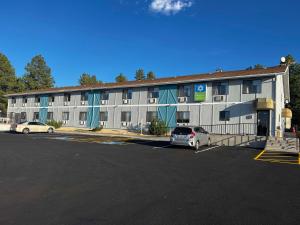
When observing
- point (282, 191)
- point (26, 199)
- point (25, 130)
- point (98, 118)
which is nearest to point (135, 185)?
point (26, 199)

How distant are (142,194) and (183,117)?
23.4 metres

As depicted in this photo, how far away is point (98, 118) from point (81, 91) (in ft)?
17.3

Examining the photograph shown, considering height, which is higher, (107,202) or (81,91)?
(81,91)

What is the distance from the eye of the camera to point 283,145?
792 inches

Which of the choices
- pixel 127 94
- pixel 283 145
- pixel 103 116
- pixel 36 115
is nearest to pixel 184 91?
pixel 127 94

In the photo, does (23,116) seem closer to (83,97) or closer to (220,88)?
(83,97)

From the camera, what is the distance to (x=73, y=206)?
6.07 m

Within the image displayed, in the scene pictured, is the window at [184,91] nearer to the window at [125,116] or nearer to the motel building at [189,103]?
the motel building at [189,103]

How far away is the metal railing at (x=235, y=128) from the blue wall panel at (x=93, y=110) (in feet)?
51.5

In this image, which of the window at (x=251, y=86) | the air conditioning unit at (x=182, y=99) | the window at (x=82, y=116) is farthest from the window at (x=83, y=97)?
the window at (x=251, y=86)

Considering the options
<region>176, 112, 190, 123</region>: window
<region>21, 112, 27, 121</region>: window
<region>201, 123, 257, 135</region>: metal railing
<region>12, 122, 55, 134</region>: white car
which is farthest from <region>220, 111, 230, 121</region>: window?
<region>21, 112, 27, 121</region>: window

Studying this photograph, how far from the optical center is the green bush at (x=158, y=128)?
30.0m

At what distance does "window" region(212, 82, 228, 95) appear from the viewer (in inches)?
1091

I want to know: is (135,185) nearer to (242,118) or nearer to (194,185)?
(194,185)
